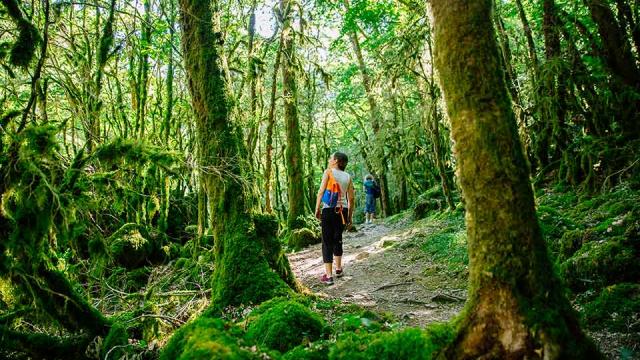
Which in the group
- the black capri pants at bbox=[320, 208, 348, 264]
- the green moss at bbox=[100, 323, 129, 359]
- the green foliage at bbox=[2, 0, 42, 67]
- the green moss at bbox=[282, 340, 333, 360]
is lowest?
the green moss at bbox=[282, 340, 333, 360]

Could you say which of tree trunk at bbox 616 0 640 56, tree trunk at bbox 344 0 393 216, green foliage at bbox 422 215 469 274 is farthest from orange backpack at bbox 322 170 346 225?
tree trunk at bbox 616 0 640 56

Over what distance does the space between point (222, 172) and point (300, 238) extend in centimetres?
795

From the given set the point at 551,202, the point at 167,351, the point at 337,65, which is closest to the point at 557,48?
the point at 551,202

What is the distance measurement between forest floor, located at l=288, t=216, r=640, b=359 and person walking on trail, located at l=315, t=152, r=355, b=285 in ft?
2.48

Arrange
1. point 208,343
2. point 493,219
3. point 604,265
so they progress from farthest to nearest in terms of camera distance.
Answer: point 604,265 → point 208,343 → point 493,219

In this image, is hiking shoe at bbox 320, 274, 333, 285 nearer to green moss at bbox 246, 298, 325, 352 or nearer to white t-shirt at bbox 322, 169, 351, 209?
white t-shirt at bbox 322, 169, 351, 209

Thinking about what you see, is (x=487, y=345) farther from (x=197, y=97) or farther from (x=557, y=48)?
(x=557, y=48)

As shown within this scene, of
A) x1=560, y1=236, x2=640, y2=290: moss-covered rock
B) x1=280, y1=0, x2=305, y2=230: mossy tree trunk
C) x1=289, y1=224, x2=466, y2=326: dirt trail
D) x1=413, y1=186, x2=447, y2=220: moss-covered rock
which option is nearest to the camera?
x1=560, y1=236, x2=640, y2=290: moss-covered rock

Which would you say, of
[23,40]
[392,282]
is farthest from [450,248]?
[23,40]

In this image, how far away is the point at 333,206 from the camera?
25.1 ft

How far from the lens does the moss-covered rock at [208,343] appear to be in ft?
9.01

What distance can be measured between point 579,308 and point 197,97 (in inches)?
216

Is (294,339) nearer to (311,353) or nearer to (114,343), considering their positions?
(311,353)

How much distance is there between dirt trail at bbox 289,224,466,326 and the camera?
6008 millimetres
